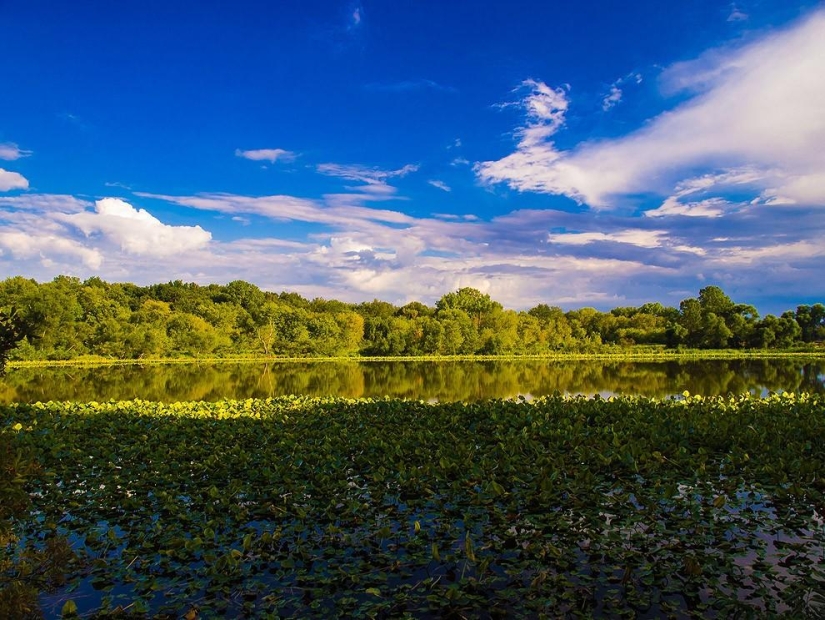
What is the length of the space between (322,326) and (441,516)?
5616cm

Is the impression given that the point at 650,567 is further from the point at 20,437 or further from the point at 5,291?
the point at 5,291

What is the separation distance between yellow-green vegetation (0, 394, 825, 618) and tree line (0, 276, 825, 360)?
45175 millimetres

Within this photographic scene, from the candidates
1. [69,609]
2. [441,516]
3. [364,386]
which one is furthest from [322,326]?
[69,609]

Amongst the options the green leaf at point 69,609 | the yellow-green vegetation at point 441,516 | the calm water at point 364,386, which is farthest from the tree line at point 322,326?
the green leaf at point 69,609

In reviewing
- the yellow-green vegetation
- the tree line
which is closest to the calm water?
the yellow-green vegetation

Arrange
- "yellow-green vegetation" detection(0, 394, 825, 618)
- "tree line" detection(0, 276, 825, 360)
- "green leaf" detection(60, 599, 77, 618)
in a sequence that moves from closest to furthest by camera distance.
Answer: "green leaf" detection(60, 599, 77, 618), "yellow-green vegetation" detection(0, 394, 825, 618), "tree line" detection(0, 276, 825, 360)

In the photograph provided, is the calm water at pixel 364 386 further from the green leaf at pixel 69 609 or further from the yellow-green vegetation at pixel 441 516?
the green leaf at pixel 69 609

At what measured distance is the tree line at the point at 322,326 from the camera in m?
51.6

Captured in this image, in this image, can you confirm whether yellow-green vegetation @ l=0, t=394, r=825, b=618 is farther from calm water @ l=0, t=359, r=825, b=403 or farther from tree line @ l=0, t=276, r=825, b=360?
tree line @ l=0, t=276, r=825, b=360

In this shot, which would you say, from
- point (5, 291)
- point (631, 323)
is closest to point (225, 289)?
point (5, 291)

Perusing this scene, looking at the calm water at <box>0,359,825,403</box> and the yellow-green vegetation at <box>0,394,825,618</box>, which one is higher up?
the yellow-green vegetation at <box>0,394,825,618</box>

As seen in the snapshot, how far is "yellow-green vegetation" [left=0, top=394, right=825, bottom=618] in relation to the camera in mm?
4605

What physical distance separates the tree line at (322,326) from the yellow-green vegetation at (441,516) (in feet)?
148

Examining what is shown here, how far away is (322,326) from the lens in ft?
202
